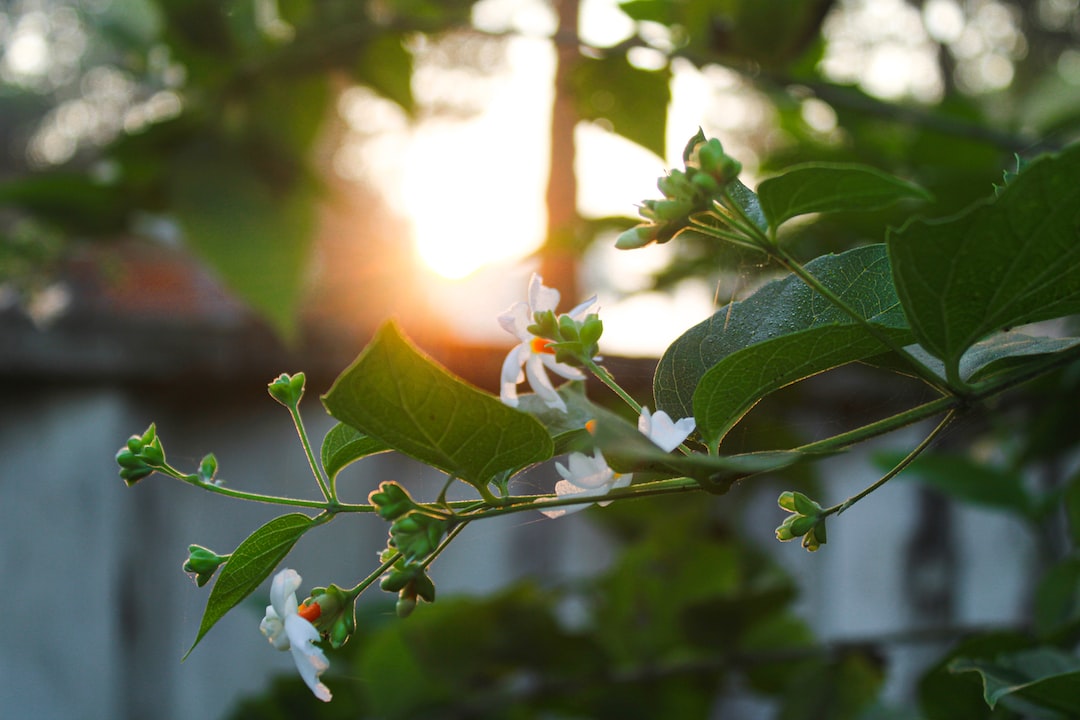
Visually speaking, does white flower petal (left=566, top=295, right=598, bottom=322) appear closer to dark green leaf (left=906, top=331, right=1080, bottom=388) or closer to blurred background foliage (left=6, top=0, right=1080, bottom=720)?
dark green leaf (left=906, top=331, right=1080, bottom=388)

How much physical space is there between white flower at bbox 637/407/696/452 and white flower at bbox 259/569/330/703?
149 millimetres

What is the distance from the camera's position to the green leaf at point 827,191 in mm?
301

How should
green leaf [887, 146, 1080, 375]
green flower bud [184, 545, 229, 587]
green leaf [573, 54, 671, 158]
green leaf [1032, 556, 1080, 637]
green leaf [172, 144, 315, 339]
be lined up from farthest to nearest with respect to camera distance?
1. green leaf [172, 144, 315, 339]
2. green leaf [573, 54, 671, 158]
3. green leaf [1032, 556, 1080, 637]
4. green flower bud [184, 545, 229, 587]
5. green leaf [887, 146, 1080, 375]

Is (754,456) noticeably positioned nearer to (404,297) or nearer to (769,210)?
(769,210)

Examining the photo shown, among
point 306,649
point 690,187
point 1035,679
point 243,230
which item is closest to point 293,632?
point 306,649

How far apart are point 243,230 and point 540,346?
2.62 feet

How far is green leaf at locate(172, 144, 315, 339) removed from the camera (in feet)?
3.40

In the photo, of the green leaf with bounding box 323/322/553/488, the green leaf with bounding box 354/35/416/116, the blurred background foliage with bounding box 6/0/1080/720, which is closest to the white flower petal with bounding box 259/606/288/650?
the green leaf with bounding box 323/322/553/488

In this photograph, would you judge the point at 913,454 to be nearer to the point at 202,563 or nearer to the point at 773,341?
the point at 773,341

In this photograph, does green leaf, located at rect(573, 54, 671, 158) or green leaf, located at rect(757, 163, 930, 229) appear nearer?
green leaf, located at rect(757, 163, 930, 229)

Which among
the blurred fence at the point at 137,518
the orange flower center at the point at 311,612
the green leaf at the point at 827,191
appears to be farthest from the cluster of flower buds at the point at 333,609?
the blurred fence at the point at 137,518

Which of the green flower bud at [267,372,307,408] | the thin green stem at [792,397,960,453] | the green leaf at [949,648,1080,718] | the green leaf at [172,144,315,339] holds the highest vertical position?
the green leaf at [172,144,315,339]

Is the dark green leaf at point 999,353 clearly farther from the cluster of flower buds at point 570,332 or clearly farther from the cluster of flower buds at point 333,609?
the cluster of flower buds at point 333,609

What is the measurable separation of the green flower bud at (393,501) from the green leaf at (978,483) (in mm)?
770
